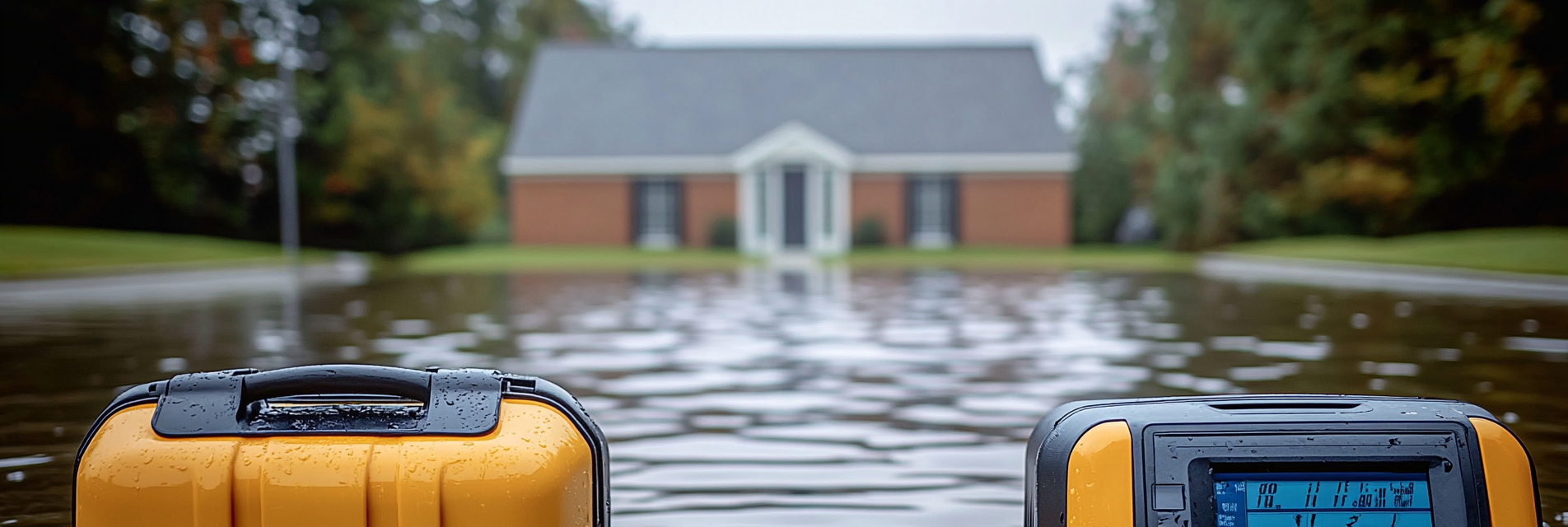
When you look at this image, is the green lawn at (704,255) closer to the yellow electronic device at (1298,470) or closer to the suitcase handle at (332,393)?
the yellow electronic device at (1298,470)

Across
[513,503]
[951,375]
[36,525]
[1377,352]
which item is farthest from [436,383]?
[1377,352]

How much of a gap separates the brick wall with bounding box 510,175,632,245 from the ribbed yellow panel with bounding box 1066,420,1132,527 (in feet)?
136

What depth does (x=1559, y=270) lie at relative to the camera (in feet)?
72.8

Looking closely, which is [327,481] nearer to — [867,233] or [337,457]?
[337,457]

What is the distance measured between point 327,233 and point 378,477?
4407cm

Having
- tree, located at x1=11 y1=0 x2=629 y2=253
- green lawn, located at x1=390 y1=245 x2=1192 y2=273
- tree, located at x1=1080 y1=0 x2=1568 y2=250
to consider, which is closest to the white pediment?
green lawn, located at x1=390 y1=245 x2=1192 y2=273

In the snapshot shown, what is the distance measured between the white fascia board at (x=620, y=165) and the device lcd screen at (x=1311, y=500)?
40.7 meters

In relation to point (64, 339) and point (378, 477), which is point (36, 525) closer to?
point (378, 477)

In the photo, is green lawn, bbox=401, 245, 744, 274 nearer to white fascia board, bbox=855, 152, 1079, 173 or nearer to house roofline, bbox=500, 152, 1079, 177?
house roofline, bbox=500, 152, 1079, 177

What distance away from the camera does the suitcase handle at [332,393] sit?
3100mm

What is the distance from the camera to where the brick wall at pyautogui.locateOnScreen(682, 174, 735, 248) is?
44125 mm

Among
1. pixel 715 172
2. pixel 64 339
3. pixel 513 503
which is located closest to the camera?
pixel 513 503

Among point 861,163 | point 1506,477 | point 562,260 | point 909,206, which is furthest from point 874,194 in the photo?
point 1506,477

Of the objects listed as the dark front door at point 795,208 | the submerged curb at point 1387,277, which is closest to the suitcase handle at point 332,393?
the submerged curb at point 1387,277
